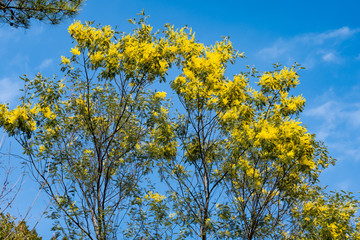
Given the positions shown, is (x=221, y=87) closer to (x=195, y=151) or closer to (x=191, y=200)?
(x=195, y=151)

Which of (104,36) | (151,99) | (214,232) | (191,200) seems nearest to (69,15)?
(104,36)

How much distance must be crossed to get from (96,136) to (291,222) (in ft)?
17.4

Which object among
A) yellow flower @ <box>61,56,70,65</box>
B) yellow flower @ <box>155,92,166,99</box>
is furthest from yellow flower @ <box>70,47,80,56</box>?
yellow flower @ <box>155,92,166,99</box>

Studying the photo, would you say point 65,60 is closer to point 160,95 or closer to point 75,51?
point 75,51

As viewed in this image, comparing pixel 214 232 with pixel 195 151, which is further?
pixel 195 151

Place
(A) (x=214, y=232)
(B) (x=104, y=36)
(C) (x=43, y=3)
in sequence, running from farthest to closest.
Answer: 1. (B) (x=104, y=36)
2. (A) (x=214, y=232)
3. (C) (x=43, y=3)

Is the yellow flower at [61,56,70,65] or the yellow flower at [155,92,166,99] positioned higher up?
the yellow flower at [155,92,166,99]

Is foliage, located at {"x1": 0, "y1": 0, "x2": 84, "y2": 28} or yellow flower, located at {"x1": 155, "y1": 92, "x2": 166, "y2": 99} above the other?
yellow flower, located at {"x1": 155, "y1": 92, "x2": 166, "y2": 99}

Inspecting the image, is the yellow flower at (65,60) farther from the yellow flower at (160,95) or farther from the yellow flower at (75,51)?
the yellow flower at (160,95)

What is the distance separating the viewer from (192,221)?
8898 millimetres

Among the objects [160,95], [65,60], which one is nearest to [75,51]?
[65,60]

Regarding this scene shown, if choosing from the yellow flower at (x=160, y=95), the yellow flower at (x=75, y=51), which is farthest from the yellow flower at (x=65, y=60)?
the yellow flower at (x=160, y=95)

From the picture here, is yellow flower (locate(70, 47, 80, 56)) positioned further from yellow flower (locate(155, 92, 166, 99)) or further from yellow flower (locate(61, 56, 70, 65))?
yellow flower (locate(155, 92, 166, 99))

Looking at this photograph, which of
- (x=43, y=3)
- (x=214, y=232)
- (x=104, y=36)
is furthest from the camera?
(x=104, y=36)
